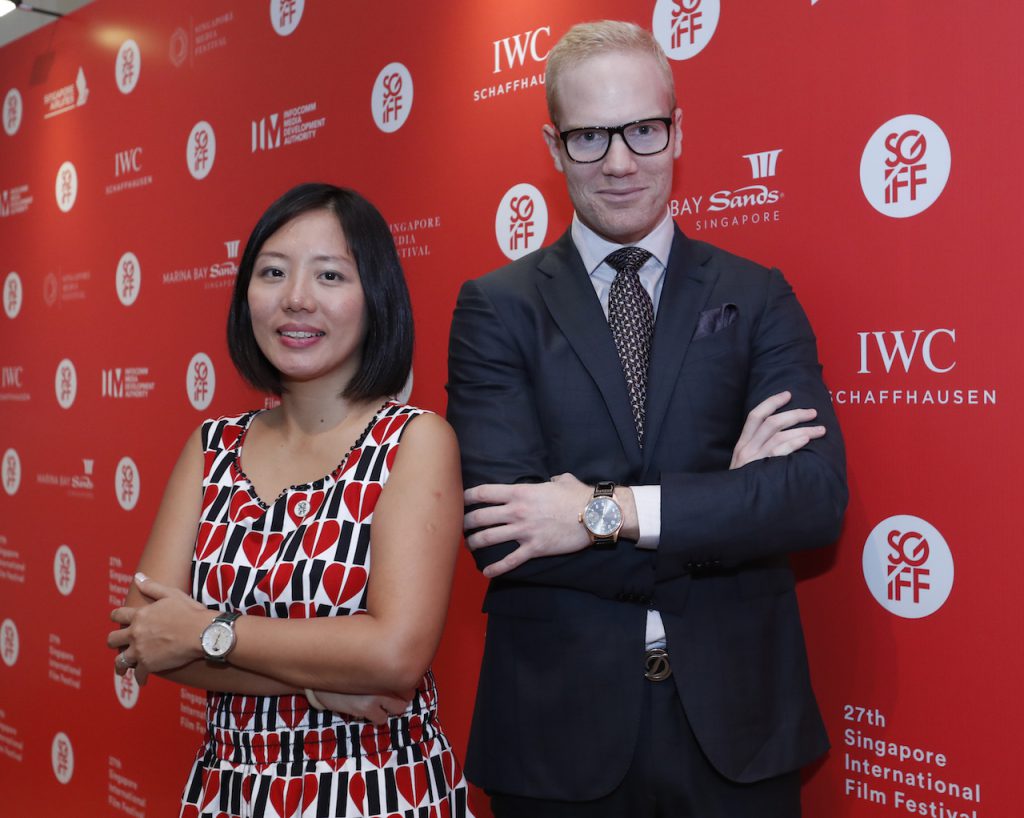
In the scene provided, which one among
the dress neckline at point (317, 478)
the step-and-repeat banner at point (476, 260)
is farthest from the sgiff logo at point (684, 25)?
the dress neckline at point (317, 478)

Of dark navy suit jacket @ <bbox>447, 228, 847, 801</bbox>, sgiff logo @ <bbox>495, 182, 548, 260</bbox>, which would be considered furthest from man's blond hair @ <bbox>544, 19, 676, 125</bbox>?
sgiff logo @ <bbox>495, 182, 548, 260</bbox>

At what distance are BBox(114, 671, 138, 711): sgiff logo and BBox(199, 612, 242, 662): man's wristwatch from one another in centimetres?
264

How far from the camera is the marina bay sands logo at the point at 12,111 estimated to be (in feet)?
15.8

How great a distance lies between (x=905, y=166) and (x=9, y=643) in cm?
453

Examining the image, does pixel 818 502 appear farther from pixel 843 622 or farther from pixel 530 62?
pixel 530 62

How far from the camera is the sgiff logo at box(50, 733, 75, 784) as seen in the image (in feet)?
14.6

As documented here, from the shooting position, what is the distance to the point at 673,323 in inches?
71.1

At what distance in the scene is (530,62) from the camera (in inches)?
107

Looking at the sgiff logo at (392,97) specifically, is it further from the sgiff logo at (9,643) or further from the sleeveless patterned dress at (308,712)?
the sgiff logo at (9,643)

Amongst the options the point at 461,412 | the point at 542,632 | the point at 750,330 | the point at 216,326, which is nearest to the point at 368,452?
the point at 461,412

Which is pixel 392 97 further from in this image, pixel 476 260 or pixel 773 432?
pixel 773 432

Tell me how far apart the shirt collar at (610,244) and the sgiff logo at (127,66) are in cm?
292

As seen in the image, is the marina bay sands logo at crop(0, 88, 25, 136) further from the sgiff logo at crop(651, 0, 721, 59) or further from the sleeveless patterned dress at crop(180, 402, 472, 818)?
the sleeveless patterned dress at crop(180, 402, 472, 818)

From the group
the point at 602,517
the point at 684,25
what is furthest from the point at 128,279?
the point at 602,517
